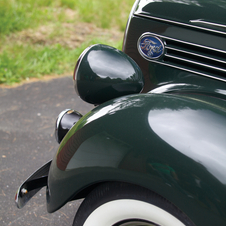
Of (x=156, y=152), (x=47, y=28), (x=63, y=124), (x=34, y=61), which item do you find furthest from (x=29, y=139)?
(x=47, y=28)

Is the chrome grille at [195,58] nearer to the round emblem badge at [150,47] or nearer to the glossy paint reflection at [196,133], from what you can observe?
the round emblem badge at [150,47]

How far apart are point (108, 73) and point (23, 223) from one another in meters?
1.21

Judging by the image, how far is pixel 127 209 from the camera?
105cm

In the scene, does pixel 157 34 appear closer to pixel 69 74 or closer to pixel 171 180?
pixel 171 180

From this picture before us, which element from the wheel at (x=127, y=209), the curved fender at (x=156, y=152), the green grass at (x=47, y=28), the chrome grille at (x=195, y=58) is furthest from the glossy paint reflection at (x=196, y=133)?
the green grass at (x=47, y=28)

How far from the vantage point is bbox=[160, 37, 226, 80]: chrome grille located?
152 cm

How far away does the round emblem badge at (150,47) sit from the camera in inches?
65.5

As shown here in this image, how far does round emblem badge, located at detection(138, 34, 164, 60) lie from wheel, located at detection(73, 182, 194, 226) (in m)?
0.90

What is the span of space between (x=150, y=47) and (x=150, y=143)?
0.90m

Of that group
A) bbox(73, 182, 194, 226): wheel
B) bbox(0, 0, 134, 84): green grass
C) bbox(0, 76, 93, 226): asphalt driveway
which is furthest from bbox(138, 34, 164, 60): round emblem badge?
bbox(0, 0, 134, 84): green grass

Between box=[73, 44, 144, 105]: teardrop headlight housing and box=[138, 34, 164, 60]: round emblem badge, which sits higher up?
box=[138, 34, 164, 60]: round emblem badge

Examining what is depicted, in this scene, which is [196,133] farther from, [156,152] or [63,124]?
[63,124]

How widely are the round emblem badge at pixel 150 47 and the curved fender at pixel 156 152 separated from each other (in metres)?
0.59

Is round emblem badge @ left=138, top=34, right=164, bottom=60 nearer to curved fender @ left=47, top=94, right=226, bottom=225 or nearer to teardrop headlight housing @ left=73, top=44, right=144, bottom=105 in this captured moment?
teardrop headlight housing @ left=73, top=44, right=144, bottom=105
